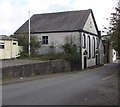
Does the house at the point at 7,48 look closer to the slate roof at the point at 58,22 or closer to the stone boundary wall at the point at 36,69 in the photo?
the stone boundary wall at the point at 36,69

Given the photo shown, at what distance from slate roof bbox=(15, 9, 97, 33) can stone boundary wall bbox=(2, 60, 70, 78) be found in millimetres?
8166

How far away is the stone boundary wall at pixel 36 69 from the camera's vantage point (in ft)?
63.8

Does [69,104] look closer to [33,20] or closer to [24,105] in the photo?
[24,105]

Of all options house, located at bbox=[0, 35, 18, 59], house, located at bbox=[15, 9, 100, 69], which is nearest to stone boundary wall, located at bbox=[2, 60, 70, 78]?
house, located at bbox=[0, 35, 18, 59]

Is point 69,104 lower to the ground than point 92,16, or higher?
lower

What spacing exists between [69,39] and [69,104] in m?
30.7

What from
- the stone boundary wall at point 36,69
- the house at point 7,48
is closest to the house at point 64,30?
the stone boundary wall at point 36,69

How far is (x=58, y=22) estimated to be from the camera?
138ft

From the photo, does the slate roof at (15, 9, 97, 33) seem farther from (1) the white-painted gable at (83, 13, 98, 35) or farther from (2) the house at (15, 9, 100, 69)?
(1) the white-painted gable at (83, 13, 98, 35)

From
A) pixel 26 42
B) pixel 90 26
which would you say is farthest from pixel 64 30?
pixel 90 26

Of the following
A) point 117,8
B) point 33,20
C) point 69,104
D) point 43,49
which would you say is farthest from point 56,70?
point 69,104

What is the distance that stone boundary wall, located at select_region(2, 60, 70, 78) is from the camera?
19.4 m

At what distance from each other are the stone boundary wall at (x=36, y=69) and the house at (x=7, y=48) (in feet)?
17.2

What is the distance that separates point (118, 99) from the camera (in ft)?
33.7
